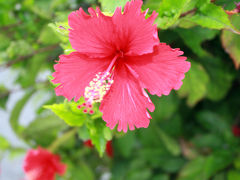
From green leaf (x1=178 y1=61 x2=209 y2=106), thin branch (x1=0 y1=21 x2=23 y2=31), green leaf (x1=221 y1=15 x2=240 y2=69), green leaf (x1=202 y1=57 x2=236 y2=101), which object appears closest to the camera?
green leaf (x1=221 y1=15 x2=240 y2=69)

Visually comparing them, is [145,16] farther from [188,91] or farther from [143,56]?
[188,91]

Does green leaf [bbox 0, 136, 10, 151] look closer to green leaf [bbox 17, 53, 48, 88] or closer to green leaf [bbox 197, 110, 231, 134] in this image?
green leaf [bbox 17, 53, 48, 88]

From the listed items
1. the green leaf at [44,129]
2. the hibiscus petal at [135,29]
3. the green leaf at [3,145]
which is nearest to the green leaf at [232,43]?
the hibiscus petal at [135,29]

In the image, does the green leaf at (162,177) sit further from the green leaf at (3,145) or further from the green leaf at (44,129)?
the green leaf at (3,145)

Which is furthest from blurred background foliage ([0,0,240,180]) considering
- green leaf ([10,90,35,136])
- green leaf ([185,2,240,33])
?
green leaf ([185,2,240,33])

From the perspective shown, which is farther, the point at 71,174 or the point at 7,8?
the point at 71,174

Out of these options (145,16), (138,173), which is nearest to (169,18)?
(145,16)

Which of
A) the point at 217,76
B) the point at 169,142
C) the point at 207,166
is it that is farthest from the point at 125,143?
the point at 217,76
